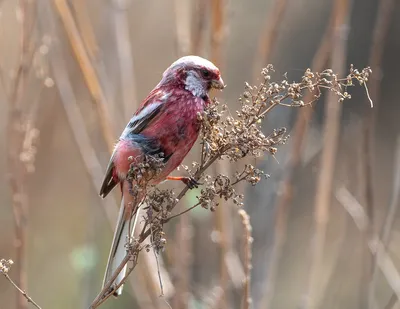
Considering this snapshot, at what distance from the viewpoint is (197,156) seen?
11.6ft

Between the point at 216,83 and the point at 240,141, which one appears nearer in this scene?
the point at 240,141

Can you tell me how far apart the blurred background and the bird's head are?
0.21 metres

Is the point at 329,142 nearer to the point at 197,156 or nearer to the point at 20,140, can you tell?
the point at 20,140

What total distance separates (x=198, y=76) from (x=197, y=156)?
5.75 feet

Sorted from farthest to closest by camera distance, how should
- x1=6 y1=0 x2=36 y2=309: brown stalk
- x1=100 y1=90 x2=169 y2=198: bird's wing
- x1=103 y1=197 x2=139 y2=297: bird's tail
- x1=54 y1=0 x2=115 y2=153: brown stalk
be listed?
x1=54 y1=0 x2=115 y2=153: brown stalk, x1=6 y1=0 x2=36 y2=309: brown stalk, x1=100 y1=90 x2=169 y2=198: bird's wing, x1=103 y1=197 x2=139 y2=297: bird's tail

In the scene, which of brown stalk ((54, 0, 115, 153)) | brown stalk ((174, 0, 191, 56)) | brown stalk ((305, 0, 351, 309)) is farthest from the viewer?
brown stalk ((174, 0, 191, 56))

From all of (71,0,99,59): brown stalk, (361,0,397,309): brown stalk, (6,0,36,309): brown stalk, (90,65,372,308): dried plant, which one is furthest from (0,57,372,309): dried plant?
(71,0,99,59): brown stalk

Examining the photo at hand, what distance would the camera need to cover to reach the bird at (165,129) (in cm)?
166

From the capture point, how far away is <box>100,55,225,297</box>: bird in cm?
166

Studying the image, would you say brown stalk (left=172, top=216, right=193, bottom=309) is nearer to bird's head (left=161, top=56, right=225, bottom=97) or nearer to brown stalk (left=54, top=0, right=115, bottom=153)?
brown stalk (left=54, top=0, right=115, bottom=153)

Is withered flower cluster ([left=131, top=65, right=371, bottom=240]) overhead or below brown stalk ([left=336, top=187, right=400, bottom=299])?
below

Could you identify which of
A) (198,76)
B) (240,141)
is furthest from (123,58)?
(240,141)

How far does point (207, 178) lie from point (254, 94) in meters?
0.20

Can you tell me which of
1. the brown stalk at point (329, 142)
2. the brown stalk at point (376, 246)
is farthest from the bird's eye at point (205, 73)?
the brown stalk at point (376, 246)
